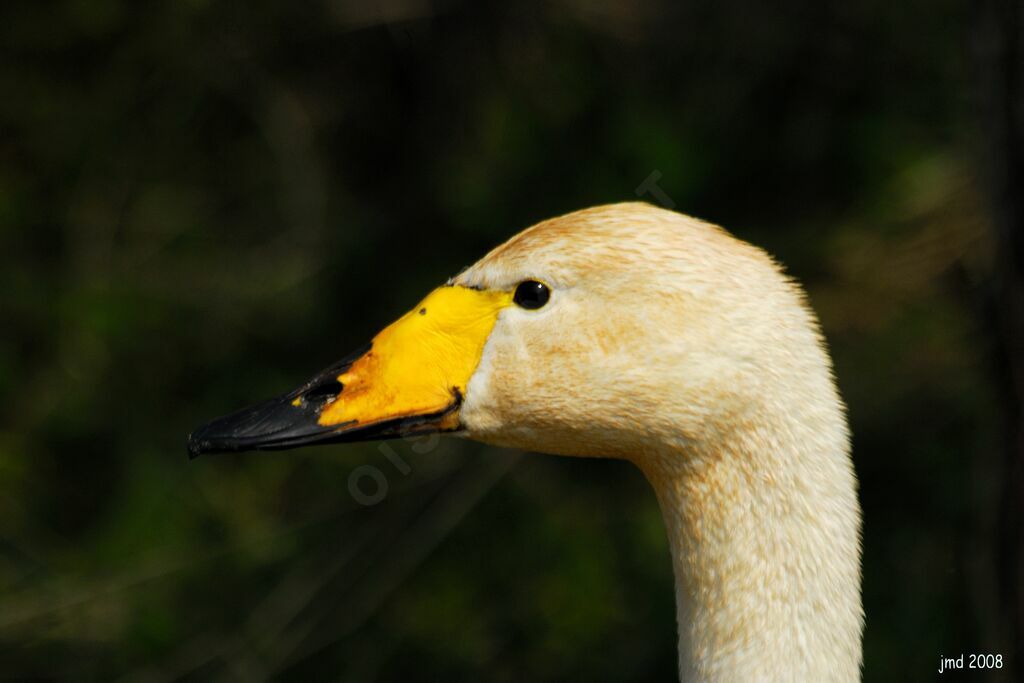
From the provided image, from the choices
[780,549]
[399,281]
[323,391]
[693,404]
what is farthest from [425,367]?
[399,281]

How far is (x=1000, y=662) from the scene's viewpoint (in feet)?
9.52

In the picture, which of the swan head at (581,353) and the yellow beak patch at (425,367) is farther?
the yellow beak patch at (425,367)

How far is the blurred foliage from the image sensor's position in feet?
12.9

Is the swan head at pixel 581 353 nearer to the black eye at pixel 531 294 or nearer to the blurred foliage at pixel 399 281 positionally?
the black eye at pixel 531 294

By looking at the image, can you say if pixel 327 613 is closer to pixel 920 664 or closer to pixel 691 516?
pixel 920 664

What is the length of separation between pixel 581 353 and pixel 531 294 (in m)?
0.13

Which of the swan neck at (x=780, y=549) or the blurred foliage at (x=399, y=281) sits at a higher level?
the blurred foliage at (x=399, y=281)

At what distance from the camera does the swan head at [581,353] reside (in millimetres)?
1754

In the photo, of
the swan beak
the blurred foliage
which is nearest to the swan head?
the swan beak

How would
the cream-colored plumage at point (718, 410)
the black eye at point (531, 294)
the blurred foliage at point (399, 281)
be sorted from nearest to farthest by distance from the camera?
the cream-colored plumage at point (718, 410)
the black eye at point (531, 294)
the blurred foliage at point (399, 281)

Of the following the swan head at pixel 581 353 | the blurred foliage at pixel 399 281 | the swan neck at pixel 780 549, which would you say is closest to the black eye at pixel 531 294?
the swan head at pixel 581 353

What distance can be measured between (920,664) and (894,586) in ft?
0.89

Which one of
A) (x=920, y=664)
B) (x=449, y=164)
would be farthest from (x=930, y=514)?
(x=449, y=164)

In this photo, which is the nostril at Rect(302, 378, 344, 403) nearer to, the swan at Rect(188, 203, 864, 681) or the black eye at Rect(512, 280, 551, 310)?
the swan at Rect(188, 203, 864, 681)
